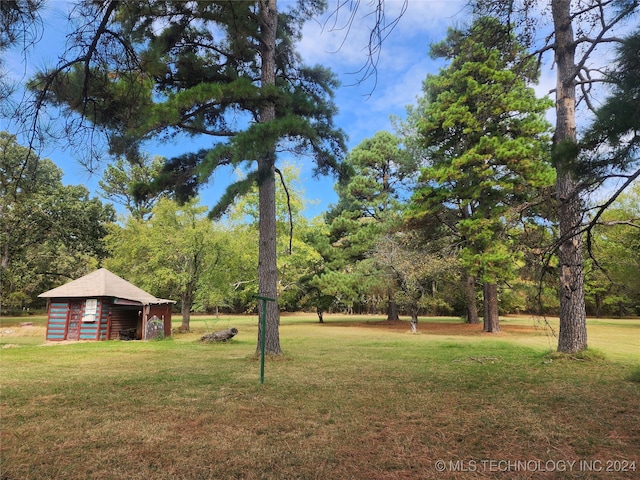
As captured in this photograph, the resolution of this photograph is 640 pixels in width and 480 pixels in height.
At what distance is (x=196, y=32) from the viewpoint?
8.22 metres

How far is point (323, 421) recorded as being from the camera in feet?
13.6

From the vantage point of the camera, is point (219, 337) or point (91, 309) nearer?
point (219, 337)

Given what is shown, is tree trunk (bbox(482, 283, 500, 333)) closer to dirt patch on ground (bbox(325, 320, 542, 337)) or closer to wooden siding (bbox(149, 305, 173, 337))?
dirt patch on ground (bbox(325, 320, 542, 337))

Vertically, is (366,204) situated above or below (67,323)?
above

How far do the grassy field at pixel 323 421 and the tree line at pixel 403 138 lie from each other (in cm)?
161

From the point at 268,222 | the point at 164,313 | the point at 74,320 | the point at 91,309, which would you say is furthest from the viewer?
the point at 164,313

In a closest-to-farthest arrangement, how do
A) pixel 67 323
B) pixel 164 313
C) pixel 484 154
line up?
pixel 67 323 → pixel 484 154 → pixel 164 313

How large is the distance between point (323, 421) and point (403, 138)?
24758 mm

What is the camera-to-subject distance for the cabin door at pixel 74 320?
14.8 meters

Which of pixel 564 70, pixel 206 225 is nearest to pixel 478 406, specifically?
pixel 564 70

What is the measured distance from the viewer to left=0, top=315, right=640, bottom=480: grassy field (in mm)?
2975

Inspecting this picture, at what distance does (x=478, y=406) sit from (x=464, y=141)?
14.2 metres

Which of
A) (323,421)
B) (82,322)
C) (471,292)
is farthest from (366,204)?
(323,421)

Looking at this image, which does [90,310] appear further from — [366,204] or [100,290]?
[366,204]
